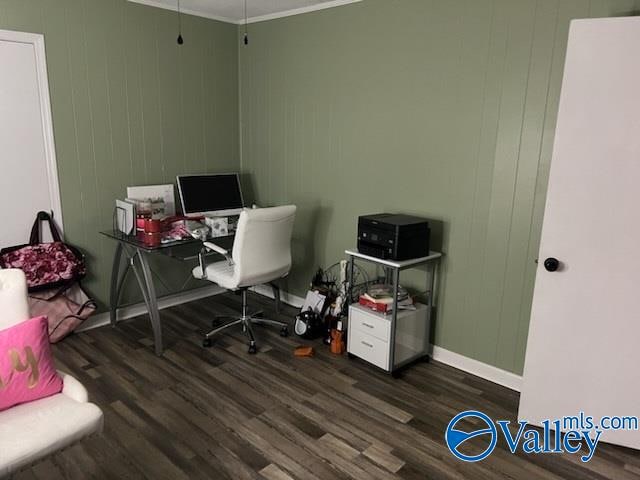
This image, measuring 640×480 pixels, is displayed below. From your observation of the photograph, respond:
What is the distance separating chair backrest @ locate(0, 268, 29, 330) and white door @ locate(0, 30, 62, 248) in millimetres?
1442

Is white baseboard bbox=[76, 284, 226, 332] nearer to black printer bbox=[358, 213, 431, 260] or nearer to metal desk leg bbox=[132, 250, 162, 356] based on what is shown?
metal desk leg bbox=[132, 250, 162, 356]

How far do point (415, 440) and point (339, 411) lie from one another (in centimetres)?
46

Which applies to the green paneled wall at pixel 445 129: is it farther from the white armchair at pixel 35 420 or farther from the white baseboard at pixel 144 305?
the white armchair at pixel 35 420

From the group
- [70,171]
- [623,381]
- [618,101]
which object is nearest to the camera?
[618,101]

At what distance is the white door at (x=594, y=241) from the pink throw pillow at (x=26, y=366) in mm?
2287

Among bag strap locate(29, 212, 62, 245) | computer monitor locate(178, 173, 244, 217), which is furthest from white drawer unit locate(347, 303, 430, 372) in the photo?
bag strap locate(29, 212, 62, 245)

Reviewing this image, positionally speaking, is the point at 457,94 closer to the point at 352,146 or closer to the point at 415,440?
the point at 352,146

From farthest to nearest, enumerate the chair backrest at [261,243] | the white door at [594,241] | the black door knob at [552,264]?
the chair backrest at [261,243]
the black door knob at [552,264]
the white door at [594,241]

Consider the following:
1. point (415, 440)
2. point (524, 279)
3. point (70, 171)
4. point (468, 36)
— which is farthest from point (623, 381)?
point (70, 171)

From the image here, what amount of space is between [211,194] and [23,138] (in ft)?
4.58

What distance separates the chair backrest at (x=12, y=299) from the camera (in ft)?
6.57

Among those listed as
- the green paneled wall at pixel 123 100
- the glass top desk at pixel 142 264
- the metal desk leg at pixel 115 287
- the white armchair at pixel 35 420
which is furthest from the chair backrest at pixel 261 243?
the white armchair at pixel 35 420

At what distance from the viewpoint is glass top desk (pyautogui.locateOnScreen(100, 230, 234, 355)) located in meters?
3.24

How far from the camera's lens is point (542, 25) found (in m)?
2.55
